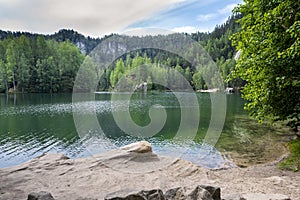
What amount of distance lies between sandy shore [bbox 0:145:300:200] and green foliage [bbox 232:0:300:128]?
320 cm

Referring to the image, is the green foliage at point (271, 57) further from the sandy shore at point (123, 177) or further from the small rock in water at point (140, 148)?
the small rock in water at point (140, 148)

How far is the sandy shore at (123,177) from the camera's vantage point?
9034 mm

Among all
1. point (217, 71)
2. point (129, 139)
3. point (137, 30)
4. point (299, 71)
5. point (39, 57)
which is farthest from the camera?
point (217, 71)

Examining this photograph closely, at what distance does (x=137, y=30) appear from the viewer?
61.9 ft

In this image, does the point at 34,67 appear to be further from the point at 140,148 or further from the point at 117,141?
the point at 140,148

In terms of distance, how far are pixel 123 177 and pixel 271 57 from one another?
26.6ft

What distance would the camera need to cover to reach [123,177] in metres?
11.2

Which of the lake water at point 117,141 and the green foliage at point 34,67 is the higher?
the green foliage at point 34,67

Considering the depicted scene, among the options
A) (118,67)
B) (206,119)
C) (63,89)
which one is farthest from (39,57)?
(206,119)

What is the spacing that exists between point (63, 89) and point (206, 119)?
234 feet

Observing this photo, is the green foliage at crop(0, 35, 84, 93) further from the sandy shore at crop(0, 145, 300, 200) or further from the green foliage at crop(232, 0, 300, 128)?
the green foliage at crop(232, 0, 300, 128)

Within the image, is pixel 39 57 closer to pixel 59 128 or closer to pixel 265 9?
pixel 59 128

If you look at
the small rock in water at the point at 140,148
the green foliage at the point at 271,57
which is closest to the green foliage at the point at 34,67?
the small rock in water at the point at 140,148

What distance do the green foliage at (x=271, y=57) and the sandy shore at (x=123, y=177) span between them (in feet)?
10.5
